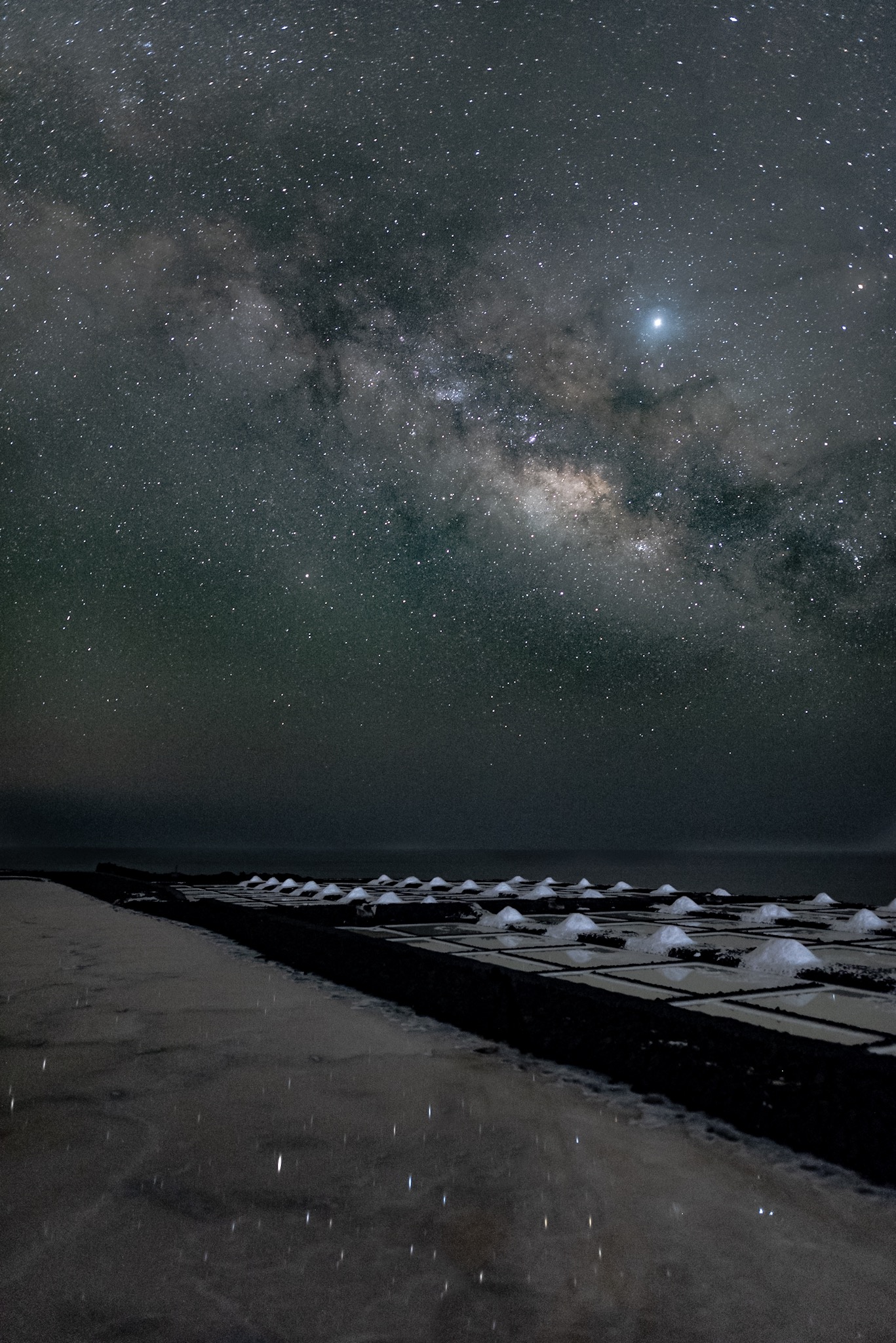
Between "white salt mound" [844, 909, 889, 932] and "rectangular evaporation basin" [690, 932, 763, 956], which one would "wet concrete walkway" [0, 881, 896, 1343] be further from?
"white salt mound" [844, 909, 889, 932]

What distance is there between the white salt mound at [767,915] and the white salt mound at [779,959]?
2.80m

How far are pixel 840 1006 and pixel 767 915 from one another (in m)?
4.17

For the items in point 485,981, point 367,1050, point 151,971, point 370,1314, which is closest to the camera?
point 370,1314

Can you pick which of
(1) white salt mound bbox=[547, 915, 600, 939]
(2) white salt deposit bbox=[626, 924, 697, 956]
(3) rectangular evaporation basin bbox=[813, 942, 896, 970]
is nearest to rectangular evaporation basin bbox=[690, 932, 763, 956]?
(2) white salt deposit bbox=[626, 924, 697, 956]

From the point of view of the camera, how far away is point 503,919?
23.4 feet

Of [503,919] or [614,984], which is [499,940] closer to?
[503,919]

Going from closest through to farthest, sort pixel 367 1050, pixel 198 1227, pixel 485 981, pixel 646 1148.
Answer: pixel 198 1227 < pixel 646 1148 < pixel 367 1050 < pixel 485 981

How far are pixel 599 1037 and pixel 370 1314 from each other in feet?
5.69

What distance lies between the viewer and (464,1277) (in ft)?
5.21

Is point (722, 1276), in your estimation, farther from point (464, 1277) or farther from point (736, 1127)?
point (736, 1127)

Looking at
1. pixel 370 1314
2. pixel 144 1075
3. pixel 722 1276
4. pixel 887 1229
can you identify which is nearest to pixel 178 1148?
pixel 144 1075

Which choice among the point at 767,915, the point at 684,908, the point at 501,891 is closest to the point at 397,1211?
the point at 767,915

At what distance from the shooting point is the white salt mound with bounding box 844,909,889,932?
6512 mm

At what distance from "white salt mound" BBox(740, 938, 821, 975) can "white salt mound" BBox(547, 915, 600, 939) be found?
1.62 metres
